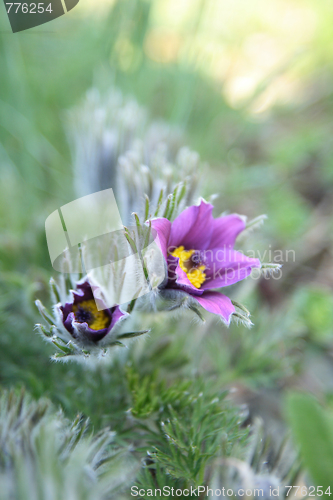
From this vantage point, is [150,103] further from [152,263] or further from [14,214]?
[152,263]

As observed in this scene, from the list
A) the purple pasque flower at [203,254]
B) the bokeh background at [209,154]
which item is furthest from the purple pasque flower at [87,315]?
the bokeh background at [209,154]

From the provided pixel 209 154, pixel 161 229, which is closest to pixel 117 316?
pixel 161 229

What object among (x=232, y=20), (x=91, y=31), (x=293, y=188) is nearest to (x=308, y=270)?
(x=293, y=188)

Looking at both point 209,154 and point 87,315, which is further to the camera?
point 209,154

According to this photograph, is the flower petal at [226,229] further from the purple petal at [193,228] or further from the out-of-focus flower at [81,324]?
the out-of-focus flower at [81,324]

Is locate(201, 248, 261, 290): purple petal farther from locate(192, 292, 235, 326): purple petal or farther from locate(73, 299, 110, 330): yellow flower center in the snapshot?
locate(73, 299, 110, 330): yellow flower center

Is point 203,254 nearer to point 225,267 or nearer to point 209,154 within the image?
point 225,267
